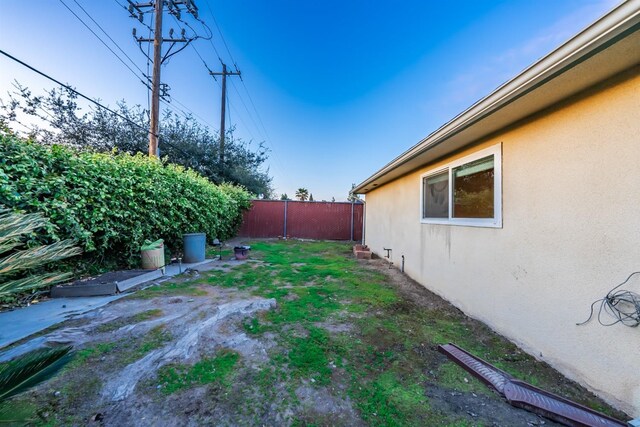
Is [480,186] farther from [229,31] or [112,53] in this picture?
[229,31]

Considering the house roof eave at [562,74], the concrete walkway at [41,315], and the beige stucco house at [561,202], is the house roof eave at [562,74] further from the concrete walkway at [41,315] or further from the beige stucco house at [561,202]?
the concrete walkway at [41,315]

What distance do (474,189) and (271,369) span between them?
11.0 ft

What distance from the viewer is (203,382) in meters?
1.84

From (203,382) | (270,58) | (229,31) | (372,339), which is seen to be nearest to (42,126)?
(229,31)

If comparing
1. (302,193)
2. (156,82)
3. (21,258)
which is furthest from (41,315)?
(302,193)

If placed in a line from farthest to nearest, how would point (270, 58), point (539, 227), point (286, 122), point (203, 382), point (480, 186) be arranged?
point (286, 122), point (270, 58), point (480, 186), point (539, 227), point (203, 382)

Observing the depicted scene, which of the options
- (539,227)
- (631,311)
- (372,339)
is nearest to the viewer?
(631,311)

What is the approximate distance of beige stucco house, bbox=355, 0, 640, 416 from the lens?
1.68 metres

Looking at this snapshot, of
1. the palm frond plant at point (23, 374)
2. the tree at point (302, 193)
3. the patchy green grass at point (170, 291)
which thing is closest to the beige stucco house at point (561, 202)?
the palm frond plant at point (23, 374)

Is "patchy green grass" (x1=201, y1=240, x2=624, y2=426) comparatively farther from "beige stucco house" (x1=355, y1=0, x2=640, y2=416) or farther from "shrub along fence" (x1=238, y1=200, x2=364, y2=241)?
"shrub along fence" (x1=238, y1=200, x2=364, y2=241)

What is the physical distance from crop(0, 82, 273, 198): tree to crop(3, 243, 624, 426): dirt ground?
781 centimetres

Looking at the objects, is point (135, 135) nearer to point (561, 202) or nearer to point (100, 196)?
point (100, 196)

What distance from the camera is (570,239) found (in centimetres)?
205

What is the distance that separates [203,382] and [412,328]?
223 cm
